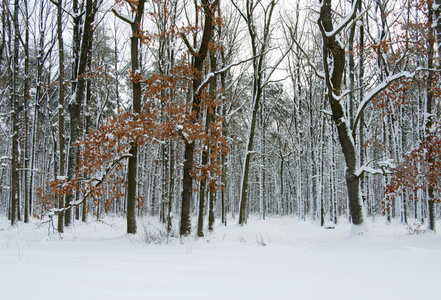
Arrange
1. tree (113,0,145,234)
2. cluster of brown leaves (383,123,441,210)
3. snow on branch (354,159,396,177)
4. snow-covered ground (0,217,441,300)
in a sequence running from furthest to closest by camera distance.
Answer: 1. tree (113,0,145,234)
2. cluster of brown leaves (383,123,441,210)
3. snow on branch (354,159,396,177)
4. snow-covered ground (0,217,441,300)

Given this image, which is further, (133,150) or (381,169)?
(133,150)

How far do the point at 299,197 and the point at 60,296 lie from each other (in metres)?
19.2

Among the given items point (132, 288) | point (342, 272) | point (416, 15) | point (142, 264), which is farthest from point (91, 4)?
point (416, 15)

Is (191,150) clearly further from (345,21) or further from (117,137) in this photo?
(345,21)

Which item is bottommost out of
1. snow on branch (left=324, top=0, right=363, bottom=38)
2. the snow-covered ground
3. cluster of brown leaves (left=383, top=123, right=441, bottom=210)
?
the snow-covered ground

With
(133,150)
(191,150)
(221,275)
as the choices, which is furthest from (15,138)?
(221,275)

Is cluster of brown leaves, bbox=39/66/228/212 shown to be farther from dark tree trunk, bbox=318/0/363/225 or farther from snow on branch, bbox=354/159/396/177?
snow on branch, bbox=354/159/396/177

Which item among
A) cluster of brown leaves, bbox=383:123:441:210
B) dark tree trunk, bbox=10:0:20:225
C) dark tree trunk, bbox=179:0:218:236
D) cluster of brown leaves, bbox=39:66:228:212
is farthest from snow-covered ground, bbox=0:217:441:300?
dark tree trunk, bbox=10:0:20:225

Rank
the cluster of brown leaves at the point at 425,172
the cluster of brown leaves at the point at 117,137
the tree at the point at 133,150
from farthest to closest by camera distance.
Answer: the tree at the point at 133,150, the cluster of brown leaves at the point at 425,172, the cluster of brown leaves at the point at 117,137

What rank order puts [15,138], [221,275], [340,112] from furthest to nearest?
1. [15,138]
2. [340,112]
3. [221,275]

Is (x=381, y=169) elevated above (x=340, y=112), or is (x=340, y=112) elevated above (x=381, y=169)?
(x=340, y=112)

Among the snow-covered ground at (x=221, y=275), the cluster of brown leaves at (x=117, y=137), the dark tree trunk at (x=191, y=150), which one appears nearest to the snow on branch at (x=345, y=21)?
the dark tree trunk at (x=191, y=150)

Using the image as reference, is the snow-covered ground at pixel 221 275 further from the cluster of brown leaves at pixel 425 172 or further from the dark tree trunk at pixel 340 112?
the cluster of brown leaves at pixel 425 172

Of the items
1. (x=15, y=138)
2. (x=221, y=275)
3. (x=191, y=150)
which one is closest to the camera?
(x=221, y=275)
